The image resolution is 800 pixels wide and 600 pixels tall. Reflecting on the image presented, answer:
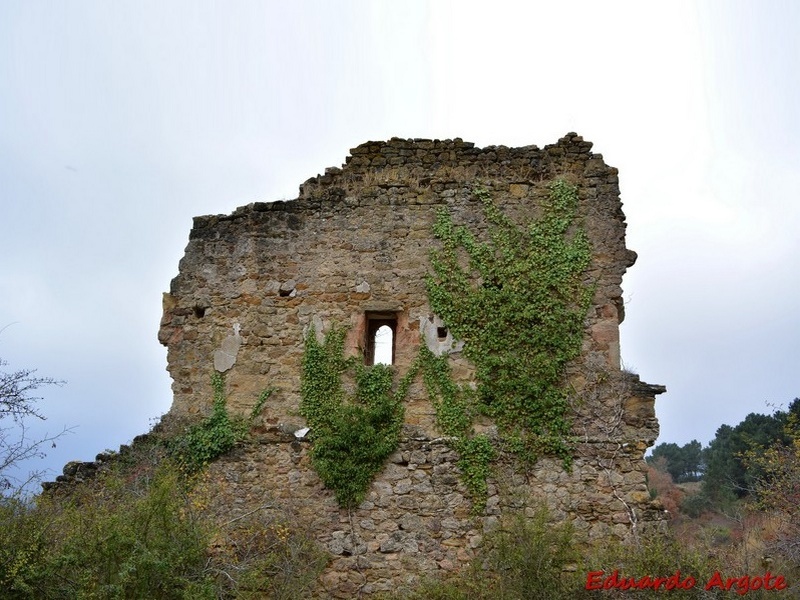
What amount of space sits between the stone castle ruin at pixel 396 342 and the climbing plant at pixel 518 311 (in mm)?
127

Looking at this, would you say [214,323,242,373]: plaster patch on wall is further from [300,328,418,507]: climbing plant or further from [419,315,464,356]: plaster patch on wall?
[419,315,464,356]: plaster patch on wall

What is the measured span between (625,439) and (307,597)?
399 cm

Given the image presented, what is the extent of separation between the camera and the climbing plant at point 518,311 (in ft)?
25.4

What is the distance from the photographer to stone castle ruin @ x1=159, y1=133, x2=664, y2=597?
757cm

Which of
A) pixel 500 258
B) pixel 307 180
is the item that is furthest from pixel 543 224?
pixel 307 180

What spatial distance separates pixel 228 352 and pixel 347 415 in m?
1.89

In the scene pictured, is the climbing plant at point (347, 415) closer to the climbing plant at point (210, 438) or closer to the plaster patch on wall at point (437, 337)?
the plaster patch on wall at point (437, 337)

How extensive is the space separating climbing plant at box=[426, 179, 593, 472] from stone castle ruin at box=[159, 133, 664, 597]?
127 mm

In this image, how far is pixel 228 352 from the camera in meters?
8.67

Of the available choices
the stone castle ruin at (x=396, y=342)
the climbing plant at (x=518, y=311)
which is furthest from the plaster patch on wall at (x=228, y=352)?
A: the climbing plant at (x=518, y=311)

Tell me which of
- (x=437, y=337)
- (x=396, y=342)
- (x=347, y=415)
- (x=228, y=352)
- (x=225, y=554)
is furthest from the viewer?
(x=228, y=352)
